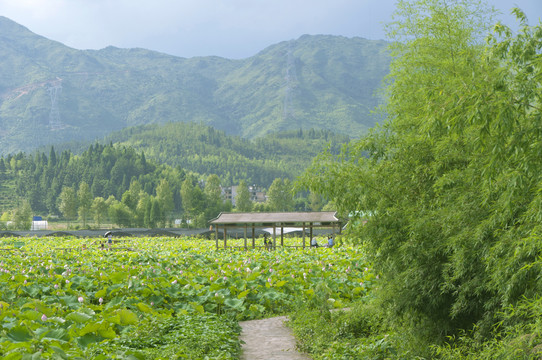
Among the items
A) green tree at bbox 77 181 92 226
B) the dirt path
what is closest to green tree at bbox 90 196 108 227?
green tree at bbox 77 181 92 226

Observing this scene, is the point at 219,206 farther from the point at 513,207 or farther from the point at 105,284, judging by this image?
the point at 513,207

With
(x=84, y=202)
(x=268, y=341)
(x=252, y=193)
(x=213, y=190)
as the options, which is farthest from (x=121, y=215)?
(x=252, y=193)

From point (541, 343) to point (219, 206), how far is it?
82.5 m

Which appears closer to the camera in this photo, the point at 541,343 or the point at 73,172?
the point at 541,343

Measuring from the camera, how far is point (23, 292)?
11.0m

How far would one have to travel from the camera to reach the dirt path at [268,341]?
8.11 m

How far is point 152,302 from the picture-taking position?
427 inches

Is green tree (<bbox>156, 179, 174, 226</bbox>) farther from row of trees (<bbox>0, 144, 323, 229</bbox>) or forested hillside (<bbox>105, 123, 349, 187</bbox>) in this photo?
forested hillside (<bbox>105, 123, 349, 187</bbox>)

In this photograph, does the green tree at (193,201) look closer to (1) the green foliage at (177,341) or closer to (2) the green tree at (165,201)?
(2) the green tree at (165,201)

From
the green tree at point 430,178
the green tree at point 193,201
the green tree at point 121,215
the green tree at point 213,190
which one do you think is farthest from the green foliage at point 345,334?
the green tree at point 213,190

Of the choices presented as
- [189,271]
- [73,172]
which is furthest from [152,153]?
[189,271]

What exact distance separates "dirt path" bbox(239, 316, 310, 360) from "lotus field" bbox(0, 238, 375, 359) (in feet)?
1.03

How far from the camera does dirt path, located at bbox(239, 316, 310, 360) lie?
8109 mm

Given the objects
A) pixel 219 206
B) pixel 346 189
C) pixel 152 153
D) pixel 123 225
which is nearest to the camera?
pixel 346 189
